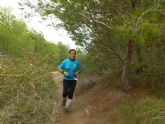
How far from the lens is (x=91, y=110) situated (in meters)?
11.0

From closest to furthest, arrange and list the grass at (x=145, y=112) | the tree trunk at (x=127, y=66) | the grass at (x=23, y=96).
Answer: the grass at (x=23, y=96) < the grass at (x=145, y=112) < the tree trunk at (x=127, y=66)

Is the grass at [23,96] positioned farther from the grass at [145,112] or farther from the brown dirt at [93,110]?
the grass at [145,112]

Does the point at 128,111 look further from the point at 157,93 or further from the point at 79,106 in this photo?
the point at 79,106

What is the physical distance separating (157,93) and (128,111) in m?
1.63

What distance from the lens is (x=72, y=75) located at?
35.9 feet

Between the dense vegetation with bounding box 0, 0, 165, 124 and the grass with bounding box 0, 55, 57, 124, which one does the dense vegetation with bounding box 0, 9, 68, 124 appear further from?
the dense vegetation with bounding box 0, 0, 165, 124

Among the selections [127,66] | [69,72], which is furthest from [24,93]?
[127,66]

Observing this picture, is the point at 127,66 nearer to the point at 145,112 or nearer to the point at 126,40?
the point at 126,40

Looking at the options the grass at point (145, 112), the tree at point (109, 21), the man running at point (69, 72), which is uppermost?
the tree at point (109, 21)

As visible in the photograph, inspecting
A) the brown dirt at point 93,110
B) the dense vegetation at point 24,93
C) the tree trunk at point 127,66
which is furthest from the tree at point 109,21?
the dense vegetation at point 24,93

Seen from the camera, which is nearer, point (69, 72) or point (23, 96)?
point (23, 96)

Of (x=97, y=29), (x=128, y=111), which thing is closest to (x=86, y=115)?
(x=128, y=111)

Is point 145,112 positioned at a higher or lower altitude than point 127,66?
lower

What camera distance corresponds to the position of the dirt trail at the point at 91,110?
10.2 meters
